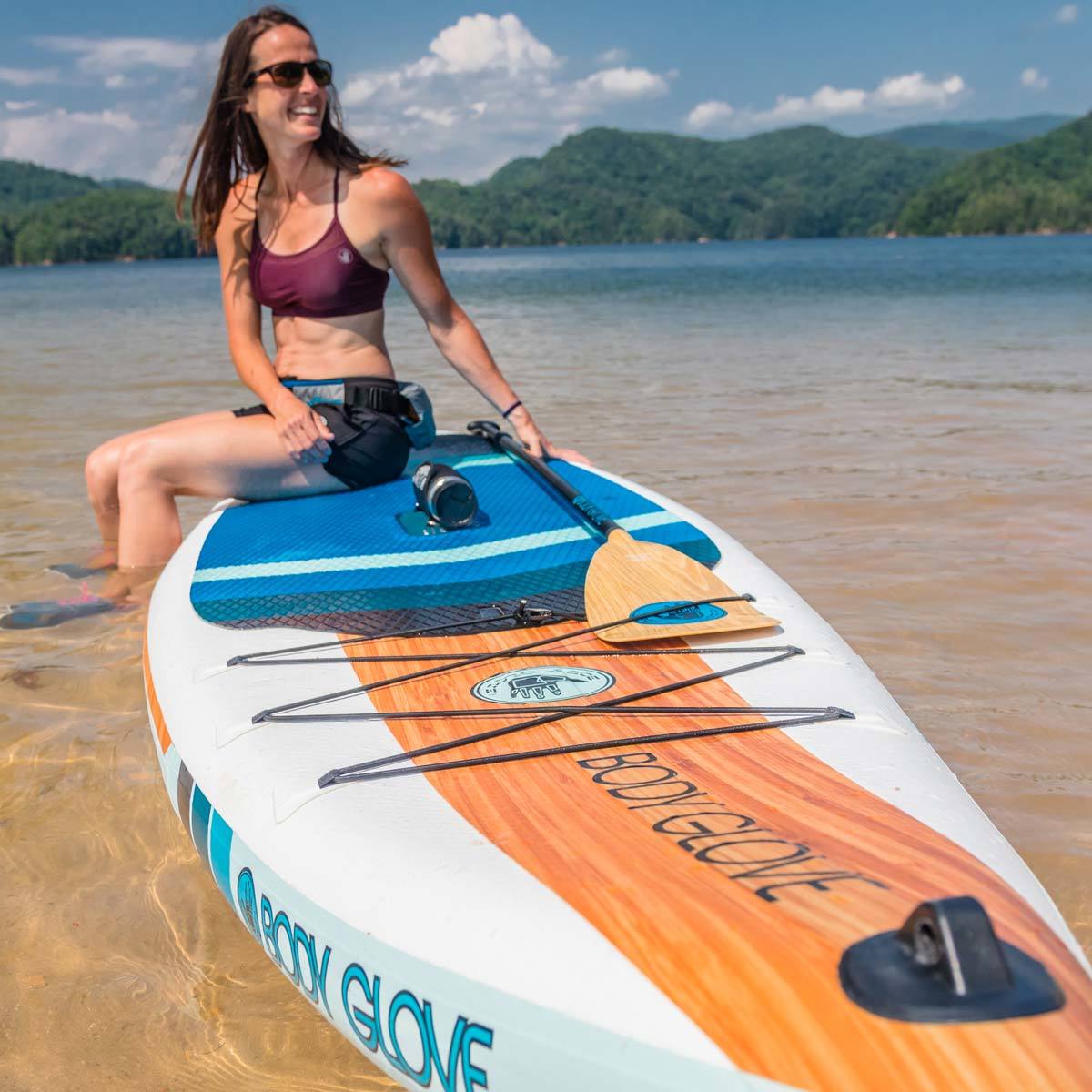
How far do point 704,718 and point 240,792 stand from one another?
89cm

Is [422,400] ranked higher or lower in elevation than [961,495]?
higher

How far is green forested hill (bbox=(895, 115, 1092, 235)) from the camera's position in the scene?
104500mm

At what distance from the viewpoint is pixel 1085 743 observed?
3338 mm

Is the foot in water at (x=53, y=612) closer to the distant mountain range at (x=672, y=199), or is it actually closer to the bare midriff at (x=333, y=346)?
the bare midriff at (x=333, y=346)

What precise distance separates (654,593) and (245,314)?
2.10 m

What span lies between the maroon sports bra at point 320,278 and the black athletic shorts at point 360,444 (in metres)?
0.35

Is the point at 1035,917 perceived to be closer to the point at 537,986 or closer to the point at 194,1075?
the point at 537,986

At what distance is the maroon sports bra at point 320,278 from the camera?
381 cm

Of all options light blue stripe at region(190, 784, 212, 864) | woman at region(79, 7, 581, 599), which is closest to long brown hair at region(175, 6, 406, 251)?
woman at region(79, 7, 581, 599)

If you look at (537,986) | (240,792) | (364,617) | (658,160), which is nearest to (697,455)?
(364,617)

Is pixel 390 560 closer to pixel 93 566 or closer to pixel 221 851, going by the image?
pixel 221 851

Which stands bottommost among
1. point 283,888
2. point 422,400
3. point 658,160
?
point 283,888

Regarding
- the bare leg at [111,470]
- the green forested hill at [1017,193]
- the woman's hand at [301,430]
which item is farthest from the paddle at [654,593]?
the green forested hill at [1017,193]

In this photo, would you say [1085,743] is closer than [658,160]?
Yes
